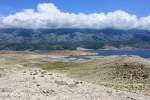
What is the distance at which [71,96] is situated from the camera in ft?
114

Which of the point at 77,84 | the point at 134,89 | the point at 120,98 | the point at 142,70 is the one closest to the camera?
the point at 120,98

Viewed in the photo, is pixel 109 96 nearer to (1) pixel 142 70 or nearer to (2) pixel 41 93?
(2) pixel 41 93

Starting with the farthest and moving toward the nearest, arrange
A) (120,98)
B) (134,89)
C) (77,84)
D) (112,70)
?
1. (112,70)
2. (134,89)
3. (77,84)
4. (120,98)

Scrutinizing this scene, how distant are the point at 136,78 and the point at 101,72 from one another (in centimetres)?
1229

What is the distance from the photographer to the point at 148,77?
5831 cm

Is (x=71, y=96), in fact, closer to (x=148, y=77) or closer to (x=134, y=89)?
(x=134, y=89)

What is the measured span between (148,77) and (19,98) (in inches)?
1225

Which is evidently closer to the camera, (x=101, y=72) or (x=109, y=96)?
(x=109, y=96)

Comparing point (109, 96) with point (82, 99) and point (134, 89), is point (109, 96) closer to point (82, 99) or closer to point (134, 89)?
point (82, 99)

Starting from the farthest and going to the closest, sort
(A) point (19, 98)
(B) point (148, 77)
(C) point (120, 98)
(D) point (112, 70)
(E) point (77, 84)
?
(D) point (112, 70), (B) point (148, 77), (E) point (77, 84), (C) point (120, 98), (A) point (19, 98)

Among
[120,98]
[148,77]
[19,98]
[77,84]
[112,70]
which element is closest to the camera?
[19,98]

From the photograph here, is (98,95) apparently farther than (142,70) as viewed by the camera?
No

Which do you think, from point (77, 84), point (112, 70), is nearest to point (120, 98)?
point (77, 84)

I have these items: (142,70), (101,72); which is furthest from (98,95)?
(101,72)
